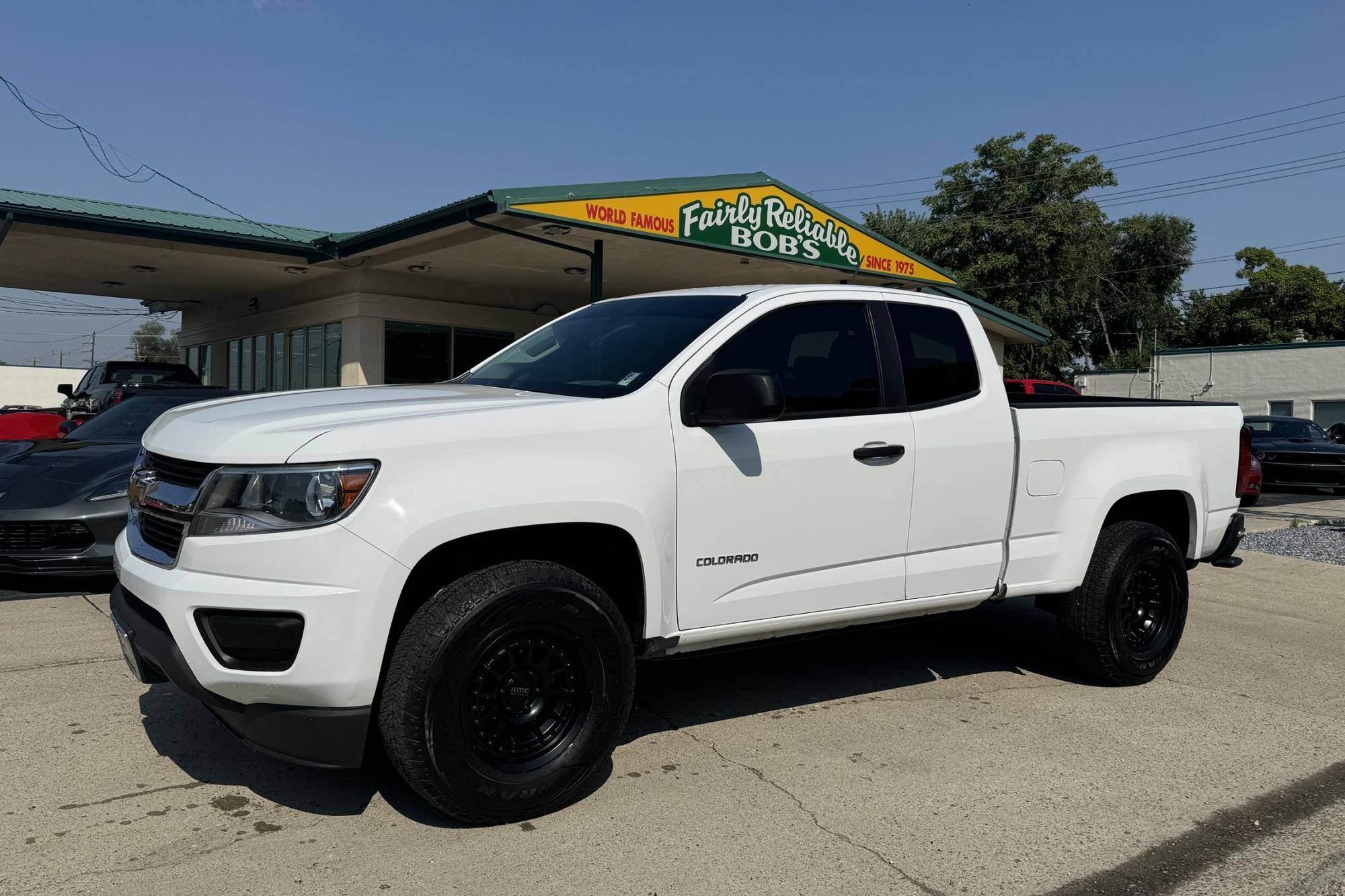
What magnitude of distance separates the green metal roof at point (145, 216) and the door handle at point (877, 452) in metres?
13.1

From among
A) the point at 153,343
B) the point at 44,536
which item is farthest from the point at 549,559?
the point at 153,343

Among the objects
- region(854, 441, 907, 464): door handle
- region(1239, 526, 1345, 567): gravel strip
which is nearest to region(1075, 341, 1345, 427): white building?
region(1239, 526, 1345, 567): gravel strip

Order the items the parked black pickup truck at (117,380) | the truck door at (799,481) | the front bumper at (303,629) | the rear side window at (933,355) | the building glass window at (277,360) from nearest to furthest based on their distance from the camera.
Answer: the front bumper at (303,629), the truck door at (799,481), the rear side window at (933,355), the parked black pickup truck at (117,380), the building glass window at (277,360)

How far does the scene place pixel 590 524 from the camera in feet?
11.6

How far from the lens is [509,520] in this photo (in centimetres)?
332

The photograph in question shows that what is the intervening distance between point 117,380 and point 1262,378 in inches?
1543

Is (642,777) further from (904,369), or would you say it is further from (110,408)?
(110,408)

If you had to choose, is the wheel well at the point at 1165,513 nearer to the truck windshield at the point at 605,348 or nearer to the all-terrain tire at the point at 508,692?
the truck windshield at the point at 605,348

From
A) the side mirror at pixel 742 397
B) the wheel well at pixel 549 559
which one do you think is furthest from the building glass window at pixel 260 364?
the side mirror at pixel 742 397

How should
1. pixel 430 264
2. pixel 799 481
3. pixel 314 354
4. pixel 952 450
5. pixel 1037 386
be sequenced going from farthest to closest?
pixel 314 354 → pixel 430 264 → pixel 1037 386 → pixel 952 450 → pixel 799 481

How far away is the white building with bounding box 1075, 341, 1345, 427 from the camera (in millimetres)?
36844

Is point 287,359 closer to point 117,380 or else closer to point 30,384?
point 117,380

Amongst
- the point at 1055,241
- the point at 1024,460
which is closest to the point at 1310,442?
the point at 1024,460

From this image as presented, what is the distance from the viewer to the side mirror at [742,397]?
3.66 meters
